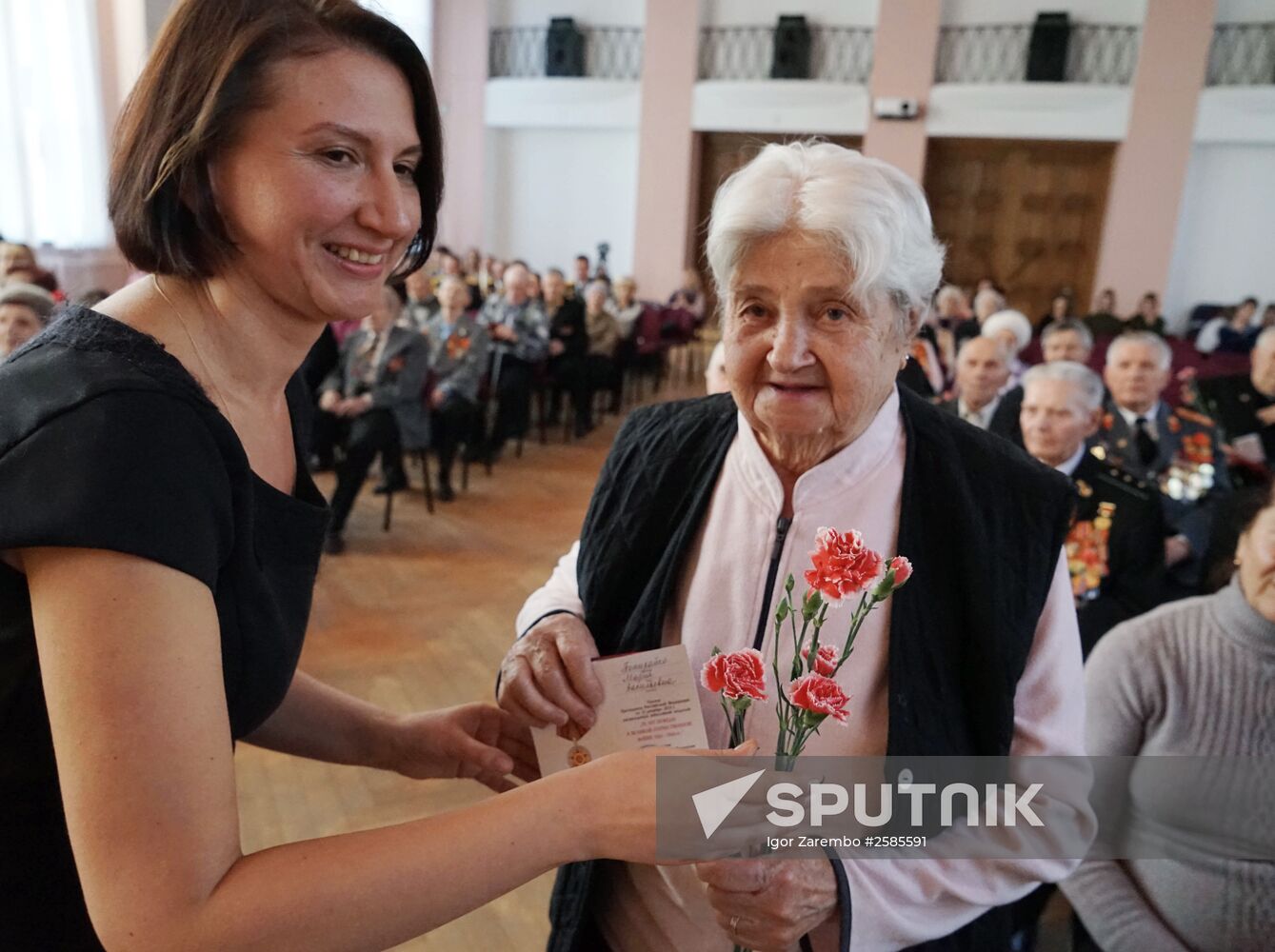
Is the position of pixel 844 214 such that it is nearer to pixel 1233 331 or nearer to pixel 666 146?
pixel 1233 331

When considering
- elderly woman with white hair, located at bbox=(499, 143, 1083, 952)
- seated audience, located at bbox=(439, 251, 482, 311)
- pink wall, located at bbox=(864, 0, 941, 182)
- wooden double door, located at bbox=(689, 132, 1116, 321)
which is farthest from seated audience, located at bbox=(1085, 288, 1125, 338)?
elderly woman with white hair, located at bbox=(499, 143, 1083, 952)

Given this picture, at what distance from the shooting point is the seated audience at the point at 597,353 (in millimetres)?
8789

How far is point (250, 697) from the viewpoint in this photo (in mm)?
909

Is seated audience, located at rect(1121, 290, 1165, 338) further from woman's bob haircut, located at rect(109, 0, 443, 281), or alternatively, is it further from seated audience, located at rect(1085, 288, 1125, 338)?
woman's bob haircut, located at rect(109, 0, 443, 281)

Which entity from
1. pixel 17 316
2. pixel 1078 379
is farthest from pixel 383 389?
pixel 1078 379

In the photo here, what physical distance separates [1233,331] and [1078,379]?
10746 millimetres

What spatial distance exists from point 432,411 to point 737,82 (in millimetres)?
9633

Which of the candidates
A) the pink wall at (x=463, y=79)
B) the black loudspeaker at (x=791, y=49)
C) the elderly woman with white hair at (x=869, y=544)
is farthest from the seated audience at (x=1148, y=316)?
the elderly woman with white hair at (x=869, y=544)

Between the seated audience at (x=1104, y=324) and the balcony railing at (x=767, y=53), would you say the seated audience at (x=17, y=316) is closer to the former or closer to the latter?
the seated audience at (x=1104, y=324)

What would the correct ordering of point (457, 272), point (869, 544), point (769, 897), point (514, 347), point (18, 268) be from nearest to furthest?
point (769, 897) → point (869, 544) → point (18, 268) → point (514, 347) → point (457, 272)

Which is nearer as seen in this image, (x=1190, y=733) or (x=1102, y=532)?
(x=1190, y=733)

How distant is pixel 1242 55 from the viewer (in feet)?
41.6

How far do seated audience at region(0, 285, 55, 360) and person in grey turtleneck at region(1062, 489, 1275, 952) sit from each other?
12.9 ft

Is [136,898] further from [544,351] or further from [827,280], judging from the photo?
[544,351]
